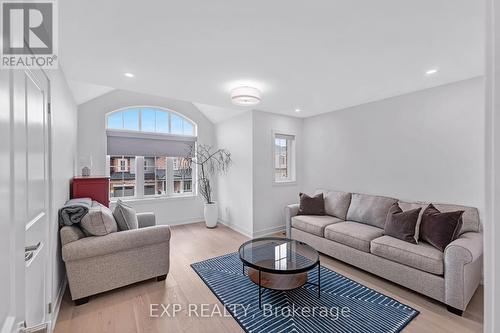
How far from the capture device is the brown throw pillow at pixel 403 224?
2.66 metres

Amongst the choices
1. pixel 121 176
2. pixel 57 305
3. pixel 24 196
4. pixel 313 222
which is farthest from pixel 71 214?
pixel 313 222

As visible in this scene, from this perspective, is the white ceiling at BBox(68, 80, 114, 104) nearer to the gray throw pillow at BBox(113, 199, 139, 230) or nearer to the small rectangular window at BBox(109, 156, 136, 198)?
the small rectangular window at BBox(109, 156, 136, 198)

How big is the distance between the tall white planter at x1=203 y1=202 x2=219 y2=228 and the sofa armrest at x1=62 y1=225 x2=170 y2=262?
2166mm

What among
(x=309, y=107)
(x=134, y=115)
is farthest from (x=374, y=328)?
(x=134, y=115)

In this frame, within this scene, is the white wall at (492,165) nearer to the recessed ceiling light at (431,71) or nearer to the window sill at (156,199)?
the recessed ceiling light at (431,71)

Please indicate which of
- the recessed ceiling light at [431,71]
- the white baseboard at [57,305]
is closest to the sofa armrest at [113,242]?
the white baseboard at [57,305]

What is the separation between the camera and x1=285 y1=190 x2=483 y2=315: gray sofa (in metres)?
2.14

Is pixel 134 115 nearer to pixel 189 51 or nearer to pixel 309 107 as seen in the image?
pixel 189 51

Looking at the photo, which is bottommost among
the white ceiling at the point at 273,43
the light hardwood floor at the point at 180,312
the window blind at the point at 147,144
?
the light hardwood floor at the point at 180,312

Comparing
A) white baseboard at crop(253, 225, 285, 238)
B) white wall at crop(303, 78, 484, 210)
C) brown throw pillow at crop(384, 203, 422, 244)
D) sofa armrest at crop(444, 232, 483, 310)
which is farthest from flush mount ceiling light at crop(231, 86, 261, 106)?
sofa armrest at crop(444, 232, 483, 310)

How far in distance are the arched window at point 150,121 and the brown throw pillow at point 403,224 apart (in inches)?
166

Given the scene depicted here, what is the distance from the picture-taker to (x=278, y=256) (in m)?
2.66

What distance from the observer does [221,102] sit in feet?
12.7

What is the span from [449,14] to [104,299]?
388 cm
